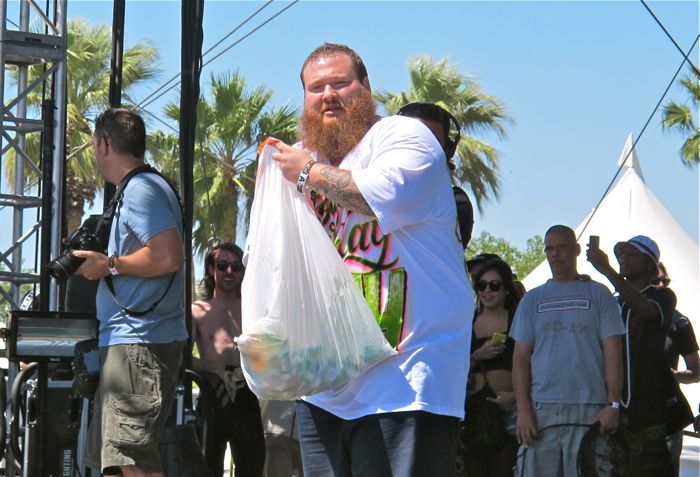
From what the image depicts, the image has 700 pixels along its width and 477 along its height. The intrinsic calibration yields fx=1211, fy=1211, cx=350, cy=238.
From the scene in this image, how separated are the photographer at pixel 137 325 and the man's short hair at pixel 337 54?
170 centimetres

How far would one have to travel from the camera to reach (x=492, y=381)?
699 centimetres

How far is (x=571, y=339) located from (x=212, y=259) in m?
2.29

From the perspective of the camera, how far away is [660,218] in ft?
64.2

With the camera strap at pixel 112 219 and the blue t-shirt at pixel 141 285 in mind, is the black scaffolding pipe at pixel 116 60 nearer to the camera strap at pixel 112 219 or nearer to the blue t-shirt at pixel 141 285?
the camera strap at pixel 112 219

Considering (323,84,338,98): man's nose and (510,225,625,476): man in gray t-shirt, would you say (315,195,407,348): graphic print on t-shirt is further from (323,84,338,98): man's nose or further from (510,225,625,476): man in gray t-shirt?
(510,225,625,476): man in gray t-shirt

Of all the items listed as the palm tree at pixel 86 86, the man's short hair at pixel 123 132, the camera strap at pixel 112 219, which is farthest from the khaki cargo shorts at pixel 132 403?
the palm tree at pixel 86 86

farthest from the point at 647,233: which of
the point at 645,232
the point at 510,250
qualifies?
the point at 510,250

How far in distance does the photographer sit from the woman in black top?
100 inches

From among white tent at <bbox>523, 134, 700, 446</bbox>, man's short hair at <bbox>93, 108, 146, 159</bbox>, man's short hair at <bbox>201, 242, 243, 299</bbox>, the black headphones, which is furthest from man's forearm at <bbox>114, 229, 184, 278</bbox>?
white tent at <bbox>523, 134, 700, 446</bbox>

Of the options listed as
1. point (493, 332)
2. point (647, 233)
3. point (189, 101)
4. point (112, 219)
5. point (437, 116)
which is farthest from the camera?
point (647, 233)

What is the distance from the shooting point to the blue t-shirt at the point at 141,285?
4.62 meters

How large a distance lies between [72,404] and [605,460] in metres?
2.72

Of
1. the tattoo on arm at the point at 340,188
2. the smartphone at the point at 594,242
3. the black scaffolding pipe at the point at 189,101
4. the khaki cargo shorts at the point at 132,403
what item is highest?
the black scaffolding pipe at the point at 189,101

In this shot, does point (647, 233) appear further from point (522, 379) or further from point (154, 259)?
point (154, 259)
